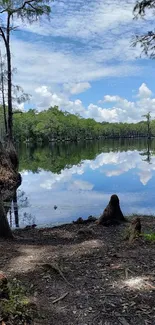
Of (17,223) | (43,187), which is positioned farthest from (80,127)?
(17,223)

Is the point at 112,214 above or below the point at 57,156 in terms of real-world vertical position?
below

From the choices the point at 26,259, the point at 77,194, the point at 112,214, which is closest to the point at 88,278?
the point at 26,259

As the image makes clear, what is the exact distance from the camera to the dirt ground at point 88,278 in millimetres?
3662

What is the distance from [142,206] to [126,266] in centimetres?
973

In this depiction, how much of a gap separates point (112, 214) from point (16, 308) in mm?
6127

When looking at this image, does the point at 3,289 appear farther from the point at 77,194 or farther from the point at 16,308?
the point at 77,194

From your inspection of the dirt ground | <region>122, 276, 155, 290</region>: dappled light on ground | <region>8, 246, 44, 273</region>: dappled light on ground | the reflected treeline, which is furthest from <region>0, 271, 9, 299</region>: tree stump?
the reflected treeline

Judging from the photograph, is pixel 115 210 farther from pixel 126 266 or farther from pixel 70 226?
pixel 126 266

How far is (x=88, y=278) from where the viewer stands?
468 cm

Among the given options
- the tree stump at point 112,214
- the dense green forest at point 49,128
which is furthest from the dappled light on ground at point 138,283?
the dense green forest at point 49,128

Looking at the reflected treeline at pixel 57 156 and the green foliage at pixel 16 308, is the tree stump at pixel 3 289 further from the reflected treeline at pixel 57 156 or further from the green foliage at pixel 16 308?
the reflected treeline at pixel 57 156

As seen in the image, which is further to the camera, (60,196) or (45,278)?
(60,196)

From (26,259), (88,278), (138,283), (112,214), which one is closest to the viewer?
(138,283)

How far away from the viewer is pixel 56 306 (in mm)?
3844
